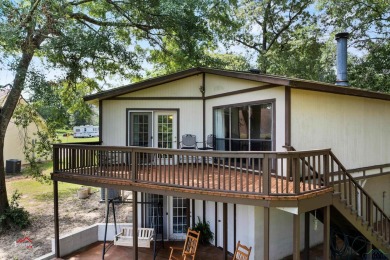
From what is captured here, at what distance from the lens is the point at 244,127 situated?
7293 millimetres

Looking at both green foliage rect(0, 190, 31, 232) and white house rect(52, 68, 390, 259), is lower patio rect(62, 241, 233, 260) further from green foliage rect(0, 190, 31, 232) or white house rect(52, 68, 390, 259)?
→ green foliage rect(0, 190, 31, 232)

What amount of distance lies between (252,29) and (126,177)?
62.8ft

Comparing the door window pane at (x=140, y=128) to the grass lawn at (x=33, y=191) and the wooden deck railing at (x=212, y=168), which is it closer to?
the wooden deck railing at (x=212, y=168)

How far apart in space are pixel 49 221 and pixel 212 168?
8227mm

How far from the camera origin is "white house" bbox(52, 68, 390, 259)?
17.3 feet

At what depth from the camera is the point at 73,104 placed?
48.4ft

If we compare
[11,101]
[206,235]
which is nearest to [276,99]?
[206,235]

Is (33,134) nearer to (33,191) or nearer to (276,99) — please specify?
(33,191)

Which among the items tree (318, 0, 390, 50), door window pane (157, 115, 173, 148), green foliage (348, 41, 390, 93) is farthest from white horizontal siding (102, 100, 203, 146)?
tree (318, 0, 390, 50)

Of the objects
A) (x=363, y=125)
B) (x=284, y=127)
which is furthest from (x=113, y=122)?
(x=363, y=125)

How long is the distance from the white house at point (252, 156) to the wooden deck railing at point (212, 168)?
26 millimetres

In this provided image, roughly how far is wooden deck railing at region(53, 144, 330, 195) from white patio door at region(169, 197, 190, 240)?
2.27m

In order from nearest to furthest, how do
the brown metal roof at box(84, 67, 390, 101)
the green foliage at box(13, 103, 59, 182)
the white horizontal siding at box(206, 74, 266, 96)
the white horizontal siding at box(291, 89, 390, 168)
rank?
1. the brown metal roof at box(84, 67, 390, 101)
2. the white horizontal siding at box(291, 89, 390, 168)
3. the white horizontal siding at box(206, 74, 266, 96)
4. the green foliage at box(13, 103, 59, 182)

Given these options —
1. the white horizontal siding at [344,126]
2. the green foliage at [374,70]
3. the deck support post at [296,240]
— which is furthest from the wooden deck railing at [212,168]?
the green foliage at [374,70]
